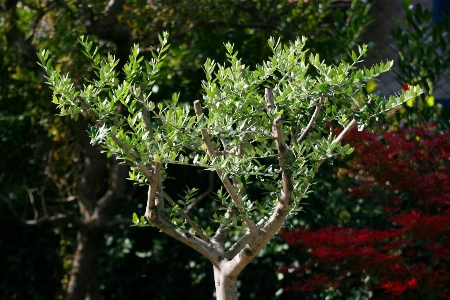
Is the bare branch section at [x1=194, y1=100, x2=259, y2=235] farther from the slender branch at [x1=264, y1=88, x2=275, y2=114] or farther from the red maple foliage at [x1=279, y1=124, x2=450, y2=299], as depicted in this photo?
the red maple foliage at [x1=279, y1=124, x2=450, y2=299]

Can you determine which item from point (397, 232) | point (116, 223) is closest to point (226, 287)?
point (397, 232)

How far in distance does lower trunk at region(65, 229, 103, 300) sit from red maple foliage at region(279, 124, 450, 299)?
63.5 inches

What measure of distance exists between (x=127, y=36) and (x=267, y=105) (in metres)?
2.88

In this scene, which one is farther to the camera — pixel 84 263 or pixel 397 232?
pixel 84 263

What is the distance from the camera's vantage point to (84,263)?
5.27 meters

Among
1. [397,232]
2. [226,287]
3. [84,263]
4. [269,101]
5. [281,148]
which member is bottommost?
[226,287]

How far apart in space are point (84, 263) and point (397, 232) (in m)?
2.63

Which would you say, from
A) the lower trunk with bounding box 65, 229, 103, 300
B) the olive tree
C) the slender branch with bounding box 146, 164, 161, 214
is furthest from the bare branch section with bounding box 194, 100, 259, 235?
the lower trunk with bounding box 65, 229, 103, 300

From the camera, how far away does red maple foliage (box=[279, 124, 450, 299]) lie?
3988 millimetres

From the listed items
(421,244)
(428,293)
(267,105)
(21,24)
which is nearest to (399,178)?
(421,244)

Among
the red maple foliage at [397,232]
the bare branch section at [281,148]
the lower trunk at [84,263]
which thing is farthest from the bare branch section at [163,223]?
the lower trunk at [84,263]

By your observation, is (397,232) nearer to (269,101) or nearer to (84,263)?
(269,101)

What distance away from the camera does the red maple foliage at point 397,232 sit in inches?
157

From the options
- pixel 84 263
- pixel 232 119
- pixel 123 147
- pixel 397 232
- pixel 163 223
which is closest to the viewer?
pixel 123 147
